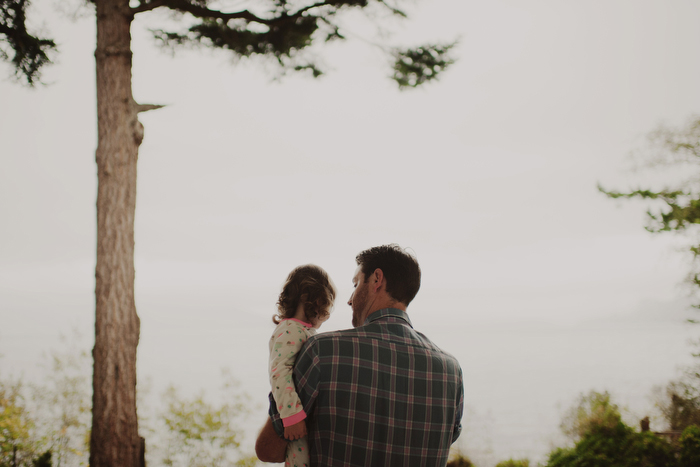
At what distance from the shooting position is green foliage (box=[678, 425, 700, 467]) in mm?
3096

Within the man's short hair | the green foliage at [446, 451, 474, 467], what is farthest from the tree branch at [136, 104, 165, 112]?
the green foliage at [446, 451, 474, 467]

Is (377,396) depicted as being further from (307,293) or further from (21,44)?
(21,44)

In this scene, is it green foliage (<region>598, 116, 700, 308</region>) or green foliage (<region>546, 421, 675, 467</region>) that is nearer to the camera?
green foliage (<region>546, 421, 675, 467</region>)

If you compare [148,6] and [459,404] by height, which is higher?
[148,6]

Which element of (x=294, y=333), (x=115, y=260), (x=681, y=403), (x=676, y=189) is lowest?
(x=681, y=403)

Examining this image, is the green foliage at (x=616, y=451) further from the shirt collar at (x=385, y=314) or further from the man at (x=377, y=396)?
the shirt collar at (x=385, y=314)

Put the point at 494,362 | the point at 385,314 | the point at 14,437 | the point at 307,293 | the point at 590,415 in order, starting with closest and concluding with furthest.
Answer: the point at 385,314 → the point at 307,293 → the point at 14,437 → the point at 590,415 → the point at 494,362

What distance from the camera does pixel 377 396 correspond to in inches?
38.1

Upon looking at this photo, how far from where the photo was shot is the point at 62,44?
9.82 feet

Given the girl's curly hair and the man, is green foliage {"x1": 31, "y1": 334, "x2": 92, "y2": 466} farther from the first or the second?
the man

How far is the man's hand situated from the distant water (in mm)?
688

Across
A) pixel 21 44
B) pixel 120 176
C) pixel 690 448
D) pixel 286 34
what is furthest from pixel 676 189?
pixel 21 44

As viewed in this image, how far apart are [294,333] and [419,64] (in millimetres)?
2290

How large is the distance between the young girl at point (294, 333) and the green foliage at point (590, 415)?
3.70 m
